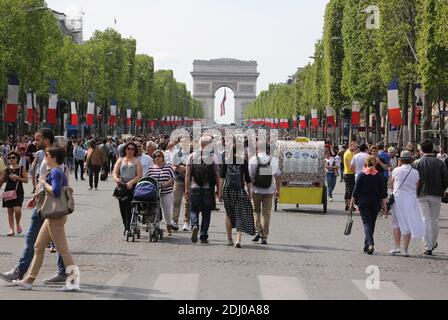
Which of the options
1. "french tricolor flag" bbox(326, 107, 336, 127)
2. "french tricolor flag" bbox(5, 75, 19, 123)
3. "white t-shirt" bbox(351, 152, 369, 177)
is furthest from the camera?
"french tricolor flag" bbox(326, 107, 336, 127)

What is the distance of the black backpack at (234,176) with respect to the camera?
17906mm

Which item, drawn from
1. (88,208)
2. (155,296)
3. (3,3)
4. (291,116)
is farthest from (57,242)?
(291,116)

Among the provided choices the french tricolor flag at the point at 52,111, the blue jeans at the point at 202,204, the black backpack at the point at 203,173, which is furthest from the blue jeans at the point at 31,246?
the french tricolor flag at the point at 52,111

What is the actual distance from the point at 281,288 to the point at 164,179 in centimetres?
779

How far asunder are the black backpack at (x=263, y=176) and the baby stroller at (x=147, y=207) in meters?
1.74

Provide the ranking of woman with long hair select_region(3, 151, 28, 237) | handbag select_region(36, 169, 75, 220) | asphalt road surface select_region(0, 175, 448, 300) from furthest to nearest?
1. woman with long hair select_region(3, 151, 28, 237)
2. handbag select_region(36, 169, 75, 220)
3. asphalt road surface select_region(0, 175, 448, 300)

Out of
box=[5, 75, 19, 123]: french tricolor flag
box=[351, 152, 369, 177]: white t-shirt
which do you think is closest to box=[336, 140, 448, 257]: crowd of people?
box=[351, 152, 369, 177]: white t-shirt

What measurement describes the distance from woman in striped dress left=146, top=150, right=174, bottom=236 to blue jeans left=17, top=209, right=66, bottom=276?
22.5ft

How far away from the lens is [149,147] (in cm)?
2214

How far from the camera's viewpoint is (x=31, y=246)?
42.5 feet

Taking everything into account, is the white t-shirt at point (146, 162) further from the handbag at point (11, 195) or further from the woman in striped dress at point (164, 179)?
the handbag at point (11, 195)

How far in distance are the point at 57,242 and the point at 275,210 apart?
15.0 meters

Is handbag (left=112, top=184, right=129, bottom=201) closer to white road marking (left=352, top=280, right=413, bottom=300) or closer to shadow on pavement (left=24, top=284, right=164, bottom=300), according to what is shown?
shadow on pavement (left=24, top=284, right=164, bottom=300)

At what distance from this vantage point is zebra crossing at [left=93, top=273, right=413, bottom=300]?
39.2ft
